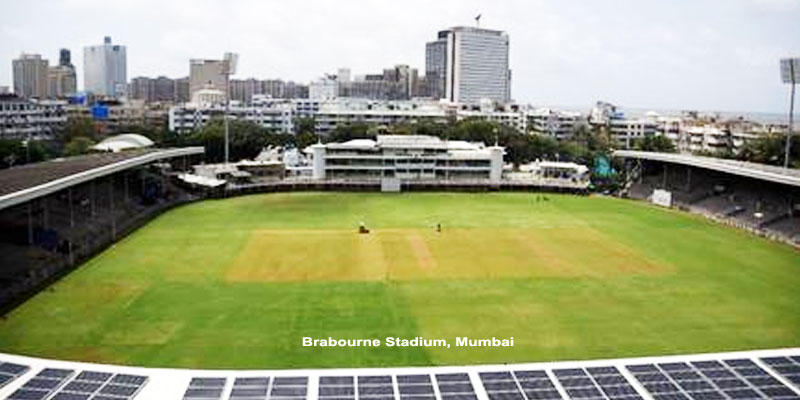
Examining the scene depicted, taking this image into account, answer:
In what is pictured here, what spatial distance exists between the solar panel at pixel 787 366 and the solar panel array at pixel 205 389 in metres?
13.9

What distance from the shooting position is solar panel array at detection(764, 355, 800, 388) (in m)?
18.2

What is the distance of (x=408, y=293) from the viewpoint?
31531 millimetres

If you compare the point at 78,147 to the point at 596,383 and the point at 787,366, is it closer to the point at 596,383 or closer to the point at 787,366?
the point at 596,383

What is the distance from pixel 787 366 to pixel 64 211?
128 feet

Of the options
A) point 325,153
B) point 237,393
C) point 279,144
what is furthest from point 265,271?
point 279,144

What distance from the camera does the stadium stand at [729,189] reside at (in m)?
48.9

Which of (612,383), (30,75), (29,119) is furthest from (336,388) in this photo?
(30,75)

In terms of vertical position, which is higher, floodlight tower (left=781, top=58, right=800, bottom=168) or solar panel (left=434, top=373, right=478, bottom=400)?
floodlight tower (left=781, top=58, right=800, bottom=168)

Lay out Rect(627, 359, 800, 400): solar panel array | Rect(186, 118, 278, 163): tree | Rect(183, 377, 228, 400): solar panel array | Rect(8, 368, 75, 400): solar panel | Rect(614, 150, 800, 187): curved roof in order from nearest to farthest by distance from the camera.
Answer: Rect(8, 368, 75, 400): solar panel, Rect(183, 377, 228, 400): solar panel array, Rect(627, 359, 800, 400): solar panel array, Rect(614, 150, 800, 187): curved roof, Rect(186, 118, 278, 163): tree

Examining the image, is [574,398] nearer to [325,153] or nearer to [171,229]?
[171,229]

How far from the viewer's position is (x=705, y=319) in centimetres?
2794

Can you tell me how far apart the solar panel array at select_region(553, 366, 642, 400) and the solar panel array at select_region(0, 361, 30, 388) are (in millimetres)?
13327

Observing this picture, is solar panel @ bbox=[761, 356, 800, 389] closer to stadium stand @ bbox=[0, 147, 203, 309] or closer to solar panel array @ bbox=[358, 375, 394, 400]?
solar panel array @ bbox=[358, 375, 394, 400]

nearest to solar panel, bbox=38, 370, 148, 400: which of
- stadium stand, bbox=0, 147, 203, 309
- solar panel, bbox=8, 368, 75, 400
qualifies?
solar panel, bbox=8, 368, 75, 400
